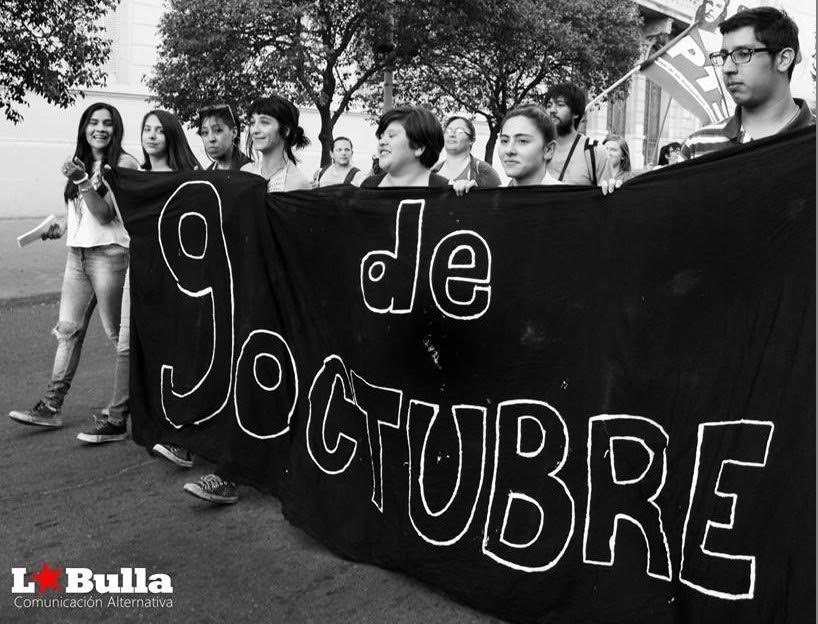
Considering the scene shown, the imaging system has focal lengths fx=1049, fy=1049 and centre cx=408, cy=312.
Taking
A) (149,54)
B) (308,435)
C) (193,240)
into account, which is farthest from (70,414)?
(149,54)

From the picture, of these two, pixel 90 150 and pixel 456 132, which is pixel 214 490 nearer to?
pixel 90 150

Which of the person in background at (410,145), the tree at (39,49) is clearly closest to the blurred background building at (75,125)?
the tree at (39,49)

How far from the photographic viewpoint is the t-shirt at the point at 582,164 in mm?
5750

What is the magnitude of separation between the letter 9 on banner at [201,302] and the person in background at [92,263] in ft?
1.83

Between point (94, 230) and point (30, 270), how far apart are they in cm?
809

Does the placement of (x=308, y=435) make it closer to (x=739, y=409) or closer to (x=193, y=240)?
(x=193, y=240)

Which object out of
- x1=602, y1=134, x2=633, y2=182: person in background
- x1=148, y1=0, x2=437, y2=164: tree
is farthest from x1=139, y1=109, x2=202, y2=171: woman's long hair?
x1=148, y1=0, x2=437, y2=164: tree

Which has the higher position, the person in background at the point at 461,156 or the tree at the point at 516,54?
the tree at the point at 516,54

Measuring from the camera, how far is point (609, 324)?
3.19 m

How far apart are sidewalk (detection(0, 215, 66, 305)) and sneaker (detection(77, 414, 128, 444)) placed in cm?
583

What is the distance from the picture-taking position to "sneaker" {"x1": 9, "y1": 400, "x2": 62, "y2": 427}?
562 centimetres

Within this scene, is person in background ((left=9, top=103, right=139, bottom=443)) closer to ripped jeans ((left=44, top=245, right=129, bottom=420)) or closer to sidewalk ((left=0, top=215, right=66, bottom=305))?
ripped jeans ((left=44, top=245, right=129, bottom=420))

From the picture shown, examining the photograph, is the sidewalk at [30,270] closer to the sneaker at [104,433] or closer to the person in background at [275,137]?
the sneaker at [104,433]

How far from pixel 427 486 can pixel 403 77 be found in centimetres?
1626
